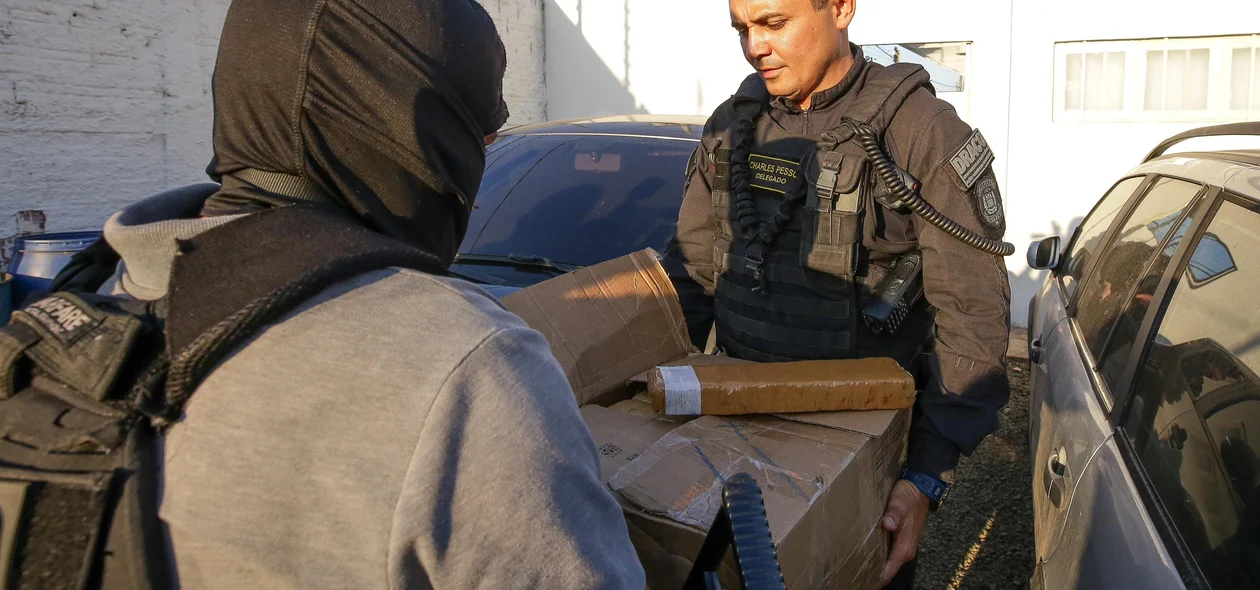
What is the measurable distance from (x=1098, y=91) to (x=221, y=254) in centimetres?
747

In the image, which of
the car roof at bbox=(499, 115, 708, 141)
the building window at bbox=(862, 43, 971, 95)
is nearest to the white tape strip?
the car roof at bbox=(499, 115, 708, 141)

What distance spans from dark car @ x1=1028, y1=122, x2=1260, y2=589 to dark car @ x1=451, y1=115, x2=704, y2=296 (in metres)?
1.42

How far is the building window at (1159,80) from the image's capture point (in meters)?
6.38

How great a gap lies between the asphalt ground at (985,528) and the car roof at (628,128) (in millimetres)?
1779

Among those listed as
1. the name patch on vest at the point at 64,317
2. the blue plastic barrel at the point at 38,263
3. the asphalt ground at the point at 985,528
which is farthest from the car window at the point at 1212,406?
the blue plastic barrel at the point at 38,263

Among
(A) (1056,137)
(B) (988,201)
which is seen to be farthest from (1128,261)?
(A) (1056,137)

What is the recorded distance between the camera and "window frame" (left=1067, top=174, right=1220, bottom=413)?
6.55 feet

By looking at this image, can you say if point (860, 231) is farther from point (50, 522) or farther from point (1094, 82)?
point (1094, 82)

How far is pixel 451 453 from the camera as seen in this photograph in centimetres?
74

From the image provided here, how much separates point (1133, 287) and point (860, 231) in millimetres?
1014

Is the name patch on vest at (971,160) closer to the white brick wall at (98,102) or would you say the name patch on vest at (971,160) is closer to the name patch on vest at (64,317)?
the name patch on vest at (64,317)

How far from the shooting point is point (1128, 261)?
2.56m

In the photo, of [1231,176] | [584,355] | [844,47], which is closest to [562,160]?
[844,47]

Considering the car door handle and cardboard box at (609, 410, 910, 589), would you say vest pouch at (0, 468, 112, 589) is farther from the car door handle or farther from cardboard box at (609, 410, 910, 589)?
the car door handle
